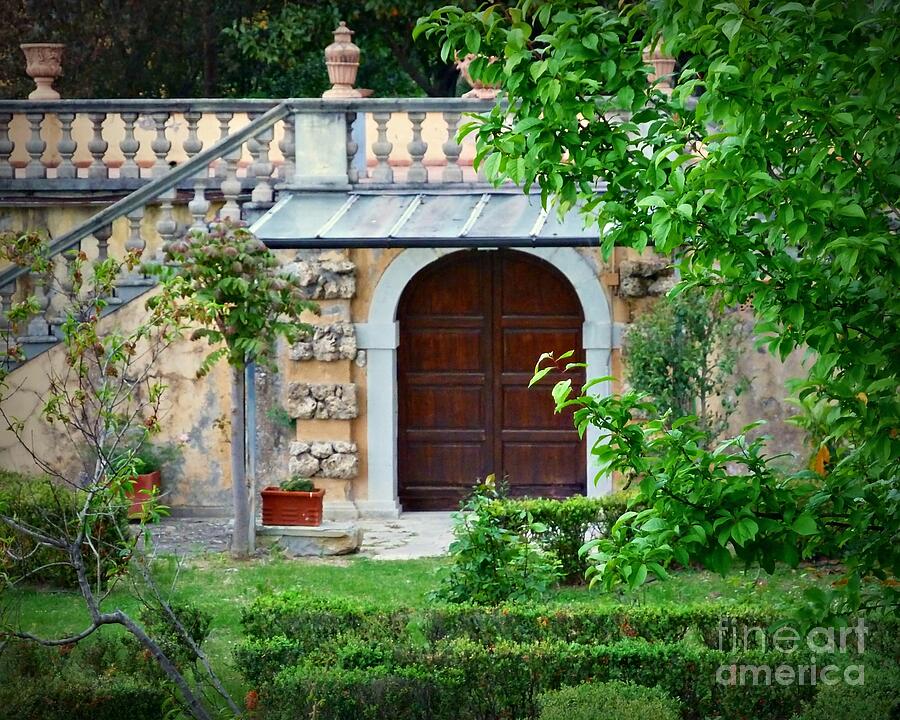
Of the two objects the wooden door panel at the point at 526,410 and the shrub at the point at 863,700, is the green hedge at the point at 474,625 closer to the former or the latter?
the shrub at the point at 863,700

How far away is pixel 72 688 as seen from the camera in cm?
713

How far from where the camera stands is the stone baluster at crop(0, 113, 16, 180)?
47.5 feet

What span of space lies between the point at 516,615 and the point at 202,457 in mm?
6739

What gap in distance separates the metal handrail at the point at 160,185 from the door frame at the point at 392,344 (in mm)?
1942

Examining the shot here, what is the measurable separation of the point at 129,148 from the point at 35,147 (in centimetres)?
103

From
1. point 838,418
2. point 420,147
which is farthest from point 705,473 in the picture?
point 420,147

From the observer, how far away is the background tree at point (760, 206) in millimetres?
4820

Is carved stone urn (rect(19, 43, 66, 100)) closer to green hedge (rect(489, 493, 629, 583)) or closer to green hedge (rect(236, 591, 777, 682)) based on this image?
green hedge (rect(489, 493, 629, 583))

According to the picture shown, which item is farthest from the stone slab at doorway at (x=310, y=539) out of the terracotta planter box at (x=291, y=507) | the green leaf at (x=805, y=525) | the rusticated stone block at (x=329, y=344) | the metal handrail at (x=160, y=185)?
the green leaf at (x=805, y=525)

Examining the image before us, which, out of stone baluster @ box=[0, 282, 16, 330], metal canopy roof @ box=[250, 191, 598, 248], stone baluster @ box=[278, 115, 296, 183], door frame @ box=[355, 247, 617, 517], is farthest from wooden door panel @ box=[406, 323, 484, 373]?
stone baluster @ box=[0, 282, 16, 330]

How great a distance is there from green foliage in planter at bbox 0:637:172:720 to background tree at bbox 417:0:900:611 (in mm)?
3162

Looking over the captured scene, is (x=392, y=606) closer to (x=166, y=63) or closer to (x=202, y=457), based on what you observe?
(x=202, y=457)

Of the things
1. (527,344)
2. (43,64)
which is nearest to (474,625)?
(527,344)

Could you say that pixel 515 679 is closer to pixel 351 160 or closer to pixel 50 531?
pixel 50 531
